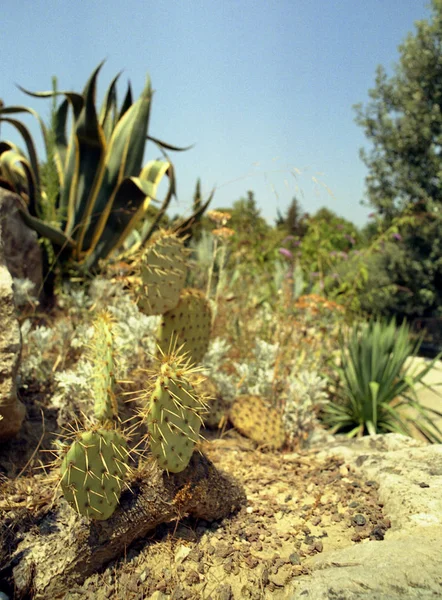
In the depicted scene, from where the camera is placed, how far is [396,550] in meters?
1.91

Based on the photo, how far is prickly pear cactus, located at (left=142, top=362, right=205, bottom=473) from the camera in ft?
6.79

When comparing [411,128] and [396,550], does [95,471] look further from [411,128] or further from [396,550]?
[411,128]

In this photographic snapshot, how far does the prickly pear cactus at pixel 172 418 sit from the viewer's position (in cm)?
207

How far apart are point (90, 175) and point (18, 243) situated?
1.14 m

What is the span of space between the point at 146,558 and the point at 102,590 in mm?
202

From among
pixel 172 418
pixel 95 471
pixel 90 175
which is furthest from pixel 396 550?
pixel 90 175

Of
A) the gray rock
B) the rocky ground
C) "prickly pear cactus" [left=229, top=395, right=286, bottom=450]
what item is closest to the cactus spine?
the rocky ground

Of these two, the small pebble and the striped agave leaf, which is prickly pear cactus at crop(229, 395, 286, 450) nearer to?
the small pebble

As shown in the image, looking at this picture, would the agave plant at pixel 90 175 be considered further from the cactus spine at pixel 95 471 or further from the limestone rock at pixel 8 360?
the cactus spine at pixel 95 471

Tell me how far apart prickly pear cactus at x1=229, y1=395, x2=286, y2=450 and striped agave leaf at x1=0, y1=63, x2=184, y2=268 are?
8.04 feet

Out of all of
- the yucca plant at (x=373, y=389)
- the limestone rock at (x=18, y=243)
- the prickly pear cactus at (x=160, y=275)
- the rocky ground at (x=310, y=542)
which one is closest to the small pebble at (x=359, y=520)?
the rocky ground at (x=310, y=542)

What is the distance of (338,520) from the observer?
2.35 metres

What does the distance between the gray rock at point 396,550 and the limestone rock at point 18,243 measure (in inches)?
122

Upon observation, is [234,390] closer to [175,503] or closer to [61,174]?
[175,503]
